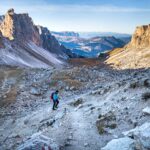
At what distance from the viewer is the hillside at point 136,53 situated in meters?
123

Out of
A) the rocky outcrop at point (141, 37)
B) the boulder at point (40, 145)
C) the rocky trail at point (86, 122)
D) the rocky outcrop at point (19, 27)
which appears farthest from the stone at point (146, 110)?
the rocky outcrop at point (19, 27)

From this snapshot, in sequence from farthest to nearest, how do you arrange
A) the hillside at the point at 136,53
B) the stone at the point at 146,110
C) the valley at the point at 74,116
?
the hillside at the point at 136,53 < the stone at the point at 146,110 < the valley at the point at 74,116

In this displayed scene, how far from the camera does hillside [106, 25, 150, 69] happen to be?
123 metres

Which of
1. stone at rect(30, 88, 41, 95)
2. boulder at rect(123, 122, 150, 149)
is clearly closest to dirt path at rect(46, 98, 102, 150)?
boulder at rect(123, 122, 150, 149)

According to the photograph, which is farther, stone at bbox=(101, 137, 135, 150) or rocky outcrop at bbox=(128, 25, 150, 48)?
rocky outcrop at bbox=(128, 25, 150, 48)

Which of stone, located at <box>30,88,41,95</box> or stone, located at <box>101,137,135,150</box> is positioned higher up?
stone, located at <box>101,137,135,150</box>

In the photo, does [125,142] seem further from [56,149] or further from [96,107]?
[96,107]

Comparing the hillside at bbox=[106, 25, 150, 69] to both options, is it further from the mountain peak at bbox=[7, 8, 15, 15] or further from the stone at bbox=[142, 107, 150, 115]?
the stone at bbox=[142, 107, 150, 115]

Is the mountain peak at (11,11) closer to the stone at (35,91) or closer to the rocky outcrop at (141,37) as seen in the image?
the rocky outcrop at (141,37)

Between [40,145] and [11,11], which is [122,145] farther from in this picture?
[11,11]

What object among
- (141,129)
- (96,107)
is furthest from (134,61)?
(141,129)

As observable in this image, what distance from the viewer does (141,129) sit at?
1916 centimetres

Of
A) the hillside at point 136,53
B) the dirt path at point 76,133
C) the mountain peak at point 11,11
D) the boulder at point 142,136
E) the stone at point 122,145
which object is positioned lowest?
the hillside at point 136,53

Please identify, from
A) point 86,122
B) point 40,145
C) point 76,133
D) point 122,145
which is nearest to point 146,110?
point 86,122
